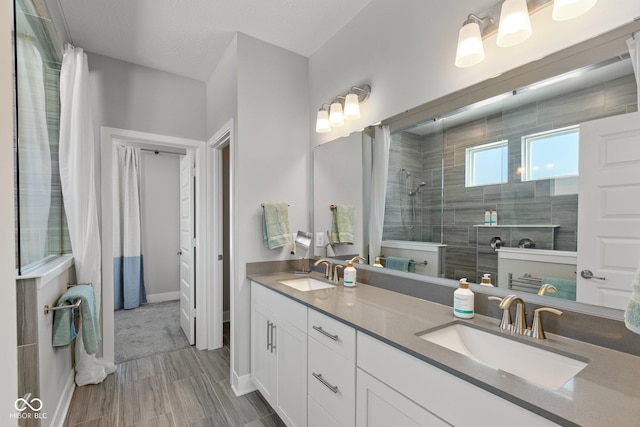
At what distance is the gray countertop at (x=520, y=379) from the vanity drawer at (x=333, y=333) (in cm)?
4

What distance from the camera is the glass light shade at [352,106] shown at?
2010mm

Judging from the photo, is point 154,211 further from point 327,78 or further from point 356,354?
point 356,354

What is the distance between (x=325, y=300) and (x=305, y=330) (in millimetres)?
186

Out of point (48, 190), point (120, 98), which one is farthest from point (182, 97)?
point (48, 190)

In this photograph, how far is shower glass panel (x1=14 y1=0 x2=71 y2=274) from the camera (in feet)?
5.00

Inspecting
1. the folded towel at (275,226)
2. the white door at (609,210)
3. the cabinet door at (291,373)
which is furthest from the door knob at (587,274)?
the folded towel at (275,226)

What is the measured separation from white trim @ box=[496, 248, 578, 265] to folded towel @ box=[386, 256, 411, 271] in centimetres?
52

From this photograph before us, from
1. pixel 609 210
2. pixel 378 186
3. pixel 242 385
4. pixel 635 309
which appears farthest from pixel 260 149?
pixel 635 309

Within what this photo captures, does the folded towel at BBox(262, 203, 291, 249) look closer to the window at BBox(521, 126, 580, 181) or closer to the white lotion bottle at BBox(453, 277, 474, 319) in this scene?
the white lotion bottle at BBox(453, 277, 474, 319)

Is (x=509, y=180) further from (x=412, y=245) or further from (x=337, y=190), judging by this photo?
(x=337, y=190)

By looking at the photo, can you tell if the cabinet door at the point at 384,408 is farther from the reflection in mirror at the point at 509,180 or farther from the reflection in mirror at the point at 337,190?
the reflection in mirror at the point at 337,190

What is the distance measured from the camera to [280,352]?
1780 millimetres

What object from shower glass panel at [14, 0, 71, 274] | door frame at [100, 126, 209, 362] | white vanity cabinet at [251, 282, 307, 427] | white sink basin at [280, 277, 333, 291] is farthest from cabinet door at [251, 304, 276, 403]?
shower glass panel at [14, 0, 71, 274]

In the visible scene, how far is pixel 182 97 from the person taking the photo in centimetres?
294
